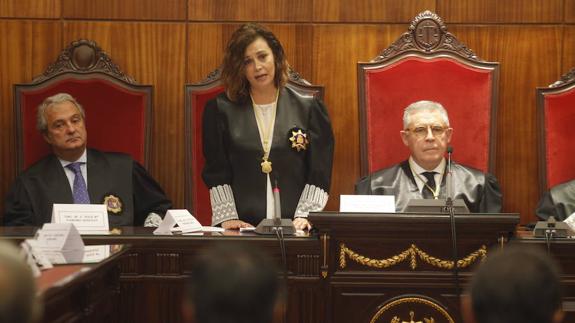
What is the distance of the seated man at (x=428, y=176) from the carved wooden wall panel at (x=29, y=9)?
234 centimetres

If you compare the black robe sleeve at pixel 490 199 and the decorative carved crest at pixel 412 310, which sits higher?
the black robe sleeve at pixel 490 199

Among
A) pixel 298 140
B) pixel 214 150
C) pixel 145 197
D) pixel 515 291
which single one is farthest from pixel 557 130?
pixel 515 291

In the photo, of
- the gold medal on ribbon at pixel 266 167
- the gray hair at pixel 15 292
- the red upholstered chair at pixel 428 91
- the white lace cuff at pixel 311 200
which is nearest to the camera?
the gray hair at pixel 15 292

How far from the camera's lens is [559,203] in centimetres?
464

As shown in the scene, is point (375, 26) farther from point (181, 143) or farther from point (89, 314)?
point (89, 314)

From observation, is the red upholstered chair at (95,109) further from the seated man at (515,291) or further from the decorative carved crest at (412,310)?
the seated man at (515,291)

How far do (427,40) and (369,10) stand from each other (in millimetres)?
464

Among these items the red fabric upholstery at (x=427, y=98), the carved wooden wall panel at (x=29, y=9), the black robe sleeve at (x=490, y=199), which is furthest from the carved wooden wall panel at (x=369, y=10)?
the carved wooden wall panel at (x=29, y=9)

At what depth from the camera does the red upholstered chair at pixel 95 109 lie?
5242 millimetres

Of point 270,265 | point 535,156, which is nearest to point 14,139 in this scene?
point 535,156

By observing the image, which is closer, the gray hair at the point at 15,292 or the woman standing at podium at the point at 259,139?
the gray hair at the point at 15,292

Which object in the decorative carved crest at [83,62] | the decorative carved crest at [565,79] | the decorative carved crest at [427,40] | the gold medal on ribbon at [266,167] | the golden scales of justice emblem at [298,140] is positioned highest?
the decorative carved crest at [427,40]

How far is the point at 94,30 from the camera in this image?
18.2 feet

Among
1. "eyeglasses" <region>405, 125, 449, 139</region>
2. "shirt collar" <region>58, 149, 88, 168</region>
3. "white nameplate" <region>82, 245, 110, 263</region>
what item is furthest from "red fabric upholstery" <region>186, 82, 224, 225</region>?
"white nameplate" <region>82, 245, 110, 263</region>
